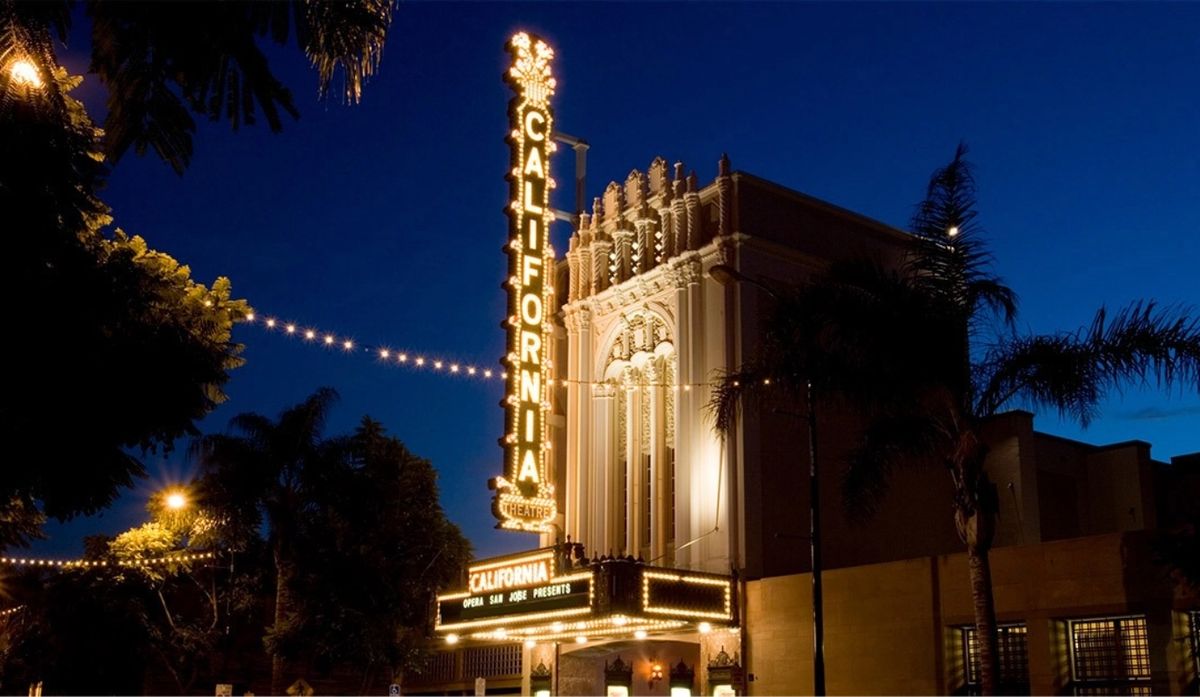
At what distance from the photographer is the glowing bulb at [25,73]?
6046 mm

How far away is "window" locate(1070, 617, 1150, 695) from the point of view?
20922mm

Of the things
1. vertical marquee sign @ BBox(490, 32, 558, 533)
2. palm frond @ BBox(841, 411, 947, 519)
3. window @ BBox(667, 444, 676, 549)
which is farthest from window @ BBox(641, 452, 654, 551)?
palm frond @ BBox(841, 411, 947, 519)

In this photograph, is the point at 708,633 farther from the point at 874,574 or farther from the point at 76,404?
the point at 76,404

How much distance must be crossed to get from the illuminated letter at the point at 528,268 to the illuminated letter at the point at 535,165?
91.1 inches

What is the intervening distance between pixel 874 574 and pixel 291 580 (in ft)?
59.2

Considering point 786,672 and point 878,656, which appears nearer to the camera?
point 878,656

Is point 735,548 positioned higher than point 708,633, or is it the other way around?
point 735,548

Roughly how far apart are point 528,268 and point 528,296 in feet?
2.51

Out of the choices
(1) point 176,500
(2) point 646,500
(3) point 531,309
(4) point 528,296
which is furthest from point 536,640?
(1) point 176,500

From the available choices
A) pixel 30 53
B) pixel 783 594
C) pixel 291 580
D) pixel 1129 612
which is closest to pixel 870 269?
pixel 1129 612

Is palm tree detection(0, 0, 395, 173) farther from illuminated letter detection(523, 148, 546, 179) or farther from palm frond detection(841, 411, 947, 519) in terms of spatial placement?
illuminated letter detection(523, 148, 546, 179)

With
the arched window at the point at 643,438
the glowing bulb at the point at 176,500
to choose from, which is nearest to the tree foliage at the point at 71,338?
the arched window at the point at 643,438

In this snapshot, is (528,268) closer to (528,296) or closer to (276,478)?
(528,296)

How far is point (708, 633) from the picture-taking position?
96.2 feet
